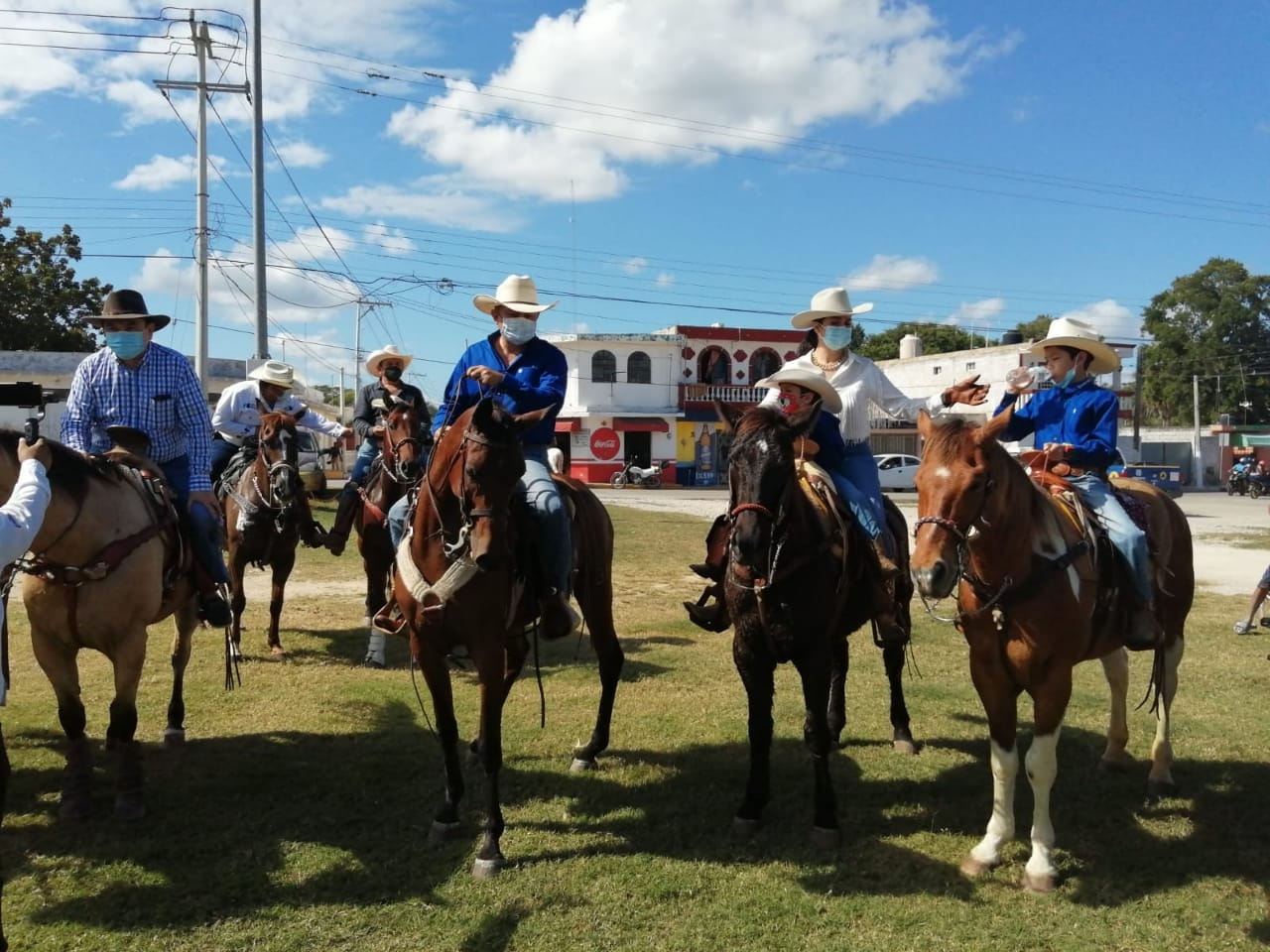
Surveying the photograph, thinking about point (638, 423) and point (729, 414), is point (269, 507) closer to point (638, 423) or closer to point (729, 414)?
point (729, 414)

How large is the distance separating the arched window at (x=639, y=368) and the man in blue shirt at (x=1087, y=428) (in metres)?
37.3

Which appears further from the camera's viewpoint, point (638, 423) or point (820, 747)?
point (638, 423)

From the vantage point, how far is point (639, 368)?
42.4 metres

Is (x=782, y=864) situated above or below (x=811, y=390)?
below

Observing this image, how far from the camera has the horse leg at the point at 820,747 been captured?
4.67 m

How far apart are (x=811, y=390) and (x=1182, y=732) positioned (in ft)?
13.4

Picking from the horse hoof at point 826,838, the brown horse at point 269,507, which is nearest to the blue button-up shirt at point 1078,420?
the horse hoof at point 826,838

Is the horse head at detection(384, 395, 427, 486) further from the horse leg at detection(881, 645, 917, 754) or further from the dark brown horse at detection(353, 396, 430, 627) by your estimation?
the horse leg at detection(881, 645, 917, 754)

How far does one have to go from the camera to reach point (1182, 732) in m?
6.43

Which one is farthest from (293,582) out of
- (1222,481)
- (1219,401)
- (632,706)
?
(1219,401)

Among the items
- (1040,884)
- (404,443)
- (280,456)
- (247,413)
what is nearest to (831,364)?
(1040,884)

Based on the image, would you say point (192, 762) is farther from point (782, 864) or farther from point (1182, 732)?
point (1182, 732)

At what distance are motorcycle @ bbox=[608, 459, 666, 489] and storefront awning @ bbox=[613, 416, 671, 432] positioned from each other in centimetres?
182

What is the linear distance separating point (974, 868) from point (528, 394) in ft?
11.5
